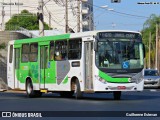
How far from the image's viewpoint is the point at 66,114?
775 inches

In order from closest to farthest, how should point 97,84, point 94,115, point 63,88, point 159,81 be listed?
point 94,115, point 97,84, point 63,88, point 159,81

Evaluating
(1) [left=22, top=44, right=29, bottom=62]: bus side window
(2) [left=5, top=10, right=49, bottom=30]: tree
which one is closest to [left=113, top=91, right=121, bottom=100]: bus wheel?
(1) [left=22, top=44, right=29, bottom=62]: bus side window

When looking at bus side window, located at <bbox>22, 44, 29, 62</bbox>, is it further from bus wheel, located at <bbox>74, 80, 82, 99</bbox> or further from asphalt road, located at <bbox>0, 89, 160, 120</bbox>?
asphalt road, located at <bbox>0, 89, 160, 120</bbox>

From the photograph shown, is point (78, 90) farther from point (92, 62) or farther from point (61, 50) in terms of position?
point (61, 50)

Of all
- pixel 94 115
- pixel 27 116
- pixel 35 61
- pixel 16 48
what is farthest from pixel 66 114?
pixel 16 48

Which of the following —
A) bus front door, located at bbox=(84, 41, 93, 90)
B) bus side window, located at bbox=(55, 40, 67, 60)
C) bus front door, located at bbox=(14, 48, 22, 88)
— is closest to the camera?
bus front door, located at bbox=(84, 41, 93, 90)

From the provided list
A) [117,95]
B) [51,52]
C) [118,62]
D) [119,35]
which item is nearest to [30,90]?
[51,52]

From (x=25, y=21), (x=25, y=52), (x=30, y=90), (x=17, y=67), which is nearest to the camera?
(x=30, y=90)

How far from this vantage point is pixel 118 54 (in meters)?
28.1

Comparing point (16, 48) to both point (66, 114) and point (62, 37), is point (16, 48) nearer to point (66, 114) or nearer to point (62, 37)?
point (62, 37)

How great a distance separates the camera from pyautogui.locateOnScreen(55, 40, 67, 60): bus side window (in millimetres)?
30359

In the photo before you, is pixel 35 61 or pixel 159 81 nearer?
pixel 35 61

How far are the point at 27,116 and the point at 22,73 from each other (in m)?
16.4

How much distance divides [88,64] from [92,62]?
0.39m
